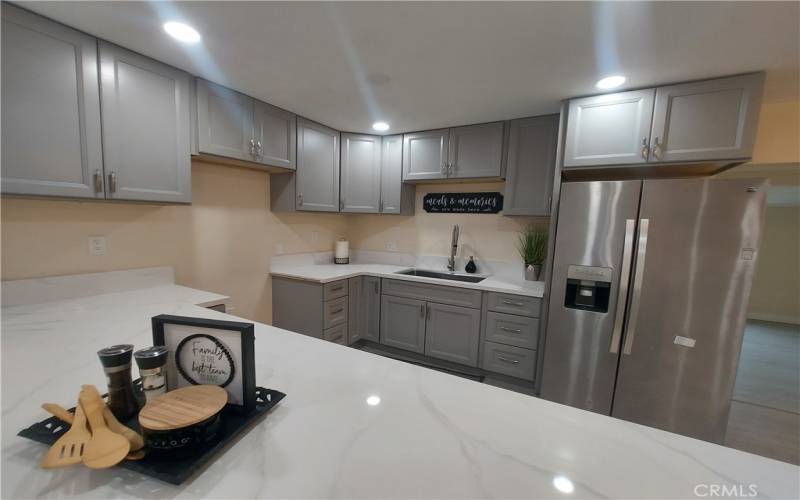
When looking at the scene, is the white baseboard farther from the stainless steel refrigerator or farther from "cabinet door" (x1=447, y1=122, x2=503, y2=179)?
"cabinet door" (x1=447, y1=122, x2=503, y2=179)

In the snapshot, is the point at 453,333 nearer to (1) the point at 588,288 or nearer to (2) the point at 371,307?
(2) the point at 371,307

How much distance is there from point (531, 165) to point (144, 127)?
264 centimetres

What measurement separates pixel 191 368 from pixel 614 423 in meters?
1.03

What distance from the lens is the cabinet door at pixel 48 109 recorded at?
4.17ft

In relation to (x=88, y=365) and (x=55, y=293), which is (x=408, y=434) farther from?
(x=55, y=293)

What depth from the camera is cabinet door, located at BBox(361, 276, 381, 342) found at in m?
2.93

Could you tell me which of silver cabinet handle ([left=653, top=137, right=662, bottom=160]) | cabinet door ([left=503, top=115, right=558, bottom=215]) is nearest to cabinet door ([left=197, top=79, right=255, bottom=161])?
cabinet door ([left=503, top=115, right=558, bottom=215])

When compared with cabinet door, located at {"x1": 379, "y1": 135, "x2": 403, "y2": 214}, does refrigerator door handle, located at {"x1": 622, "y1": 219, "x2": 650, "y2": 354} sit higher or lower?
lower

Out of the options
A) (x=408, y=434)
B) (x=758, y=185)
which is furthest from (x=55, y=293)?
(x=758, y=185)

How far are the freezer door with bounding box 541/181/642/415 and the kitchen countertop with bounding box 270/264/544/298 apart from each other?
0.30 metres

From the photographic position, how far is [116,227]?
1.83 metres

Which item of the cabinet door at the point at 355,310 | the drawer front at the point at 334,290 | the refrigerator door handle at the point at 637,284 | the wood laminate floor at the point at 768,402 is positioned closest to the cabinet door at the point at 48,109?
the drawer front at the point at 334,290

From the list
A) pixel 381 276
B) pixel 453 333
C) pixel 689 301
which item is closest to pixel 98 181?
pixel 381 276

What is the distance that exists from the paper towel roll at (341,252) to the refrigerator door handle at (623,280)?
8.35 feet
